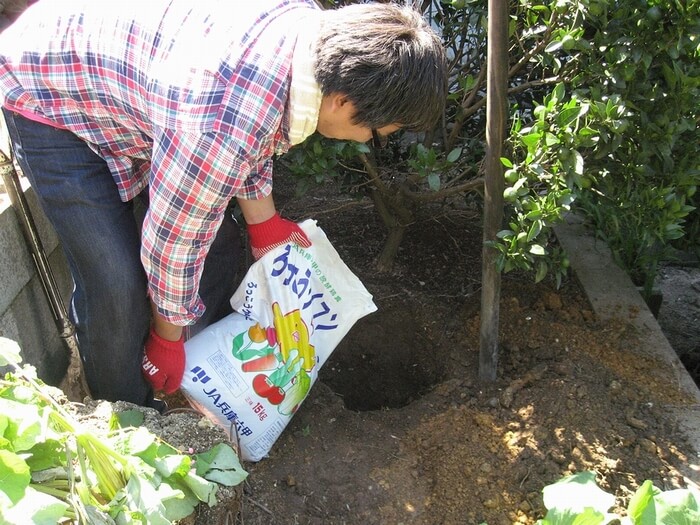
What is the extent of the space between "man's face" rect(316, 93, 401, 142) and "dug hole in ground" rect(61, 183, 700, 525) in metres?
0.92

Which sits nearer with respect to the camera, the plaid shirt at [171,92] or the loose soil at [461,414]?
the plaid shirt at [171,92]

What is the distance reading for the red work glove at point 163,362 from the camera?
216cm

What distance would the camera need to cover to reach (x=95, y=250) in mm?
2016

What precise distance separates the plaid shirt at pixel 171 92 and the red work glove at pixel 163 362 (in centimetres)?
20

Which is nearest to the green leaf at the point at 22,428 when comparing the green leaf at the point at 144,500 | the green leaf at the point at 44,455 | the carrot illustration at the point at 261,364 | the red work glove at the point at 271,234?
the green leaf at the point at 44,455

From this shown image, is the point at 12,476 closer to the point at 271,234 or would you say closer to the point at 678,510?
the point at 271,234

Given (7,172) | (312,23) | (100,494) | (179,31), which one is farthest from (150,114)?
(100,494)

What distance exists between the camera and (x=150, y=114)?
5.62ft

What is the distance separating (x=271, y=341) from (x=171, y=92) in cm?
98

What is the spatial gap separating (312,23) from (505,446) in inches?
59.2

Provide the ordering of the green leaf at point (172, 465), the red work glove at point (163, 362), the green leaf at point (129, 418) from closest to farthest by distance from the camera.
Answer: the green leaf at point (172, 465)
the green leaf at point (129, 418)
the red work glove at point (163, 362)

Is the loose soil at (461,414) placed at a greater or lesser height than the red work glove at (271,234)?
lesser

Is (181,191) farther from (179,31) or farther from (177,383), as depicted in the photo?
(177,383)

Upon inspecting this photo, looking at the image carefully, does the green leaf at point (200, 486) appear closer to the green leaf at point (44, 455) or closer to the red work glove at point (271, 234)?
the green leaf at point (44, 455)
